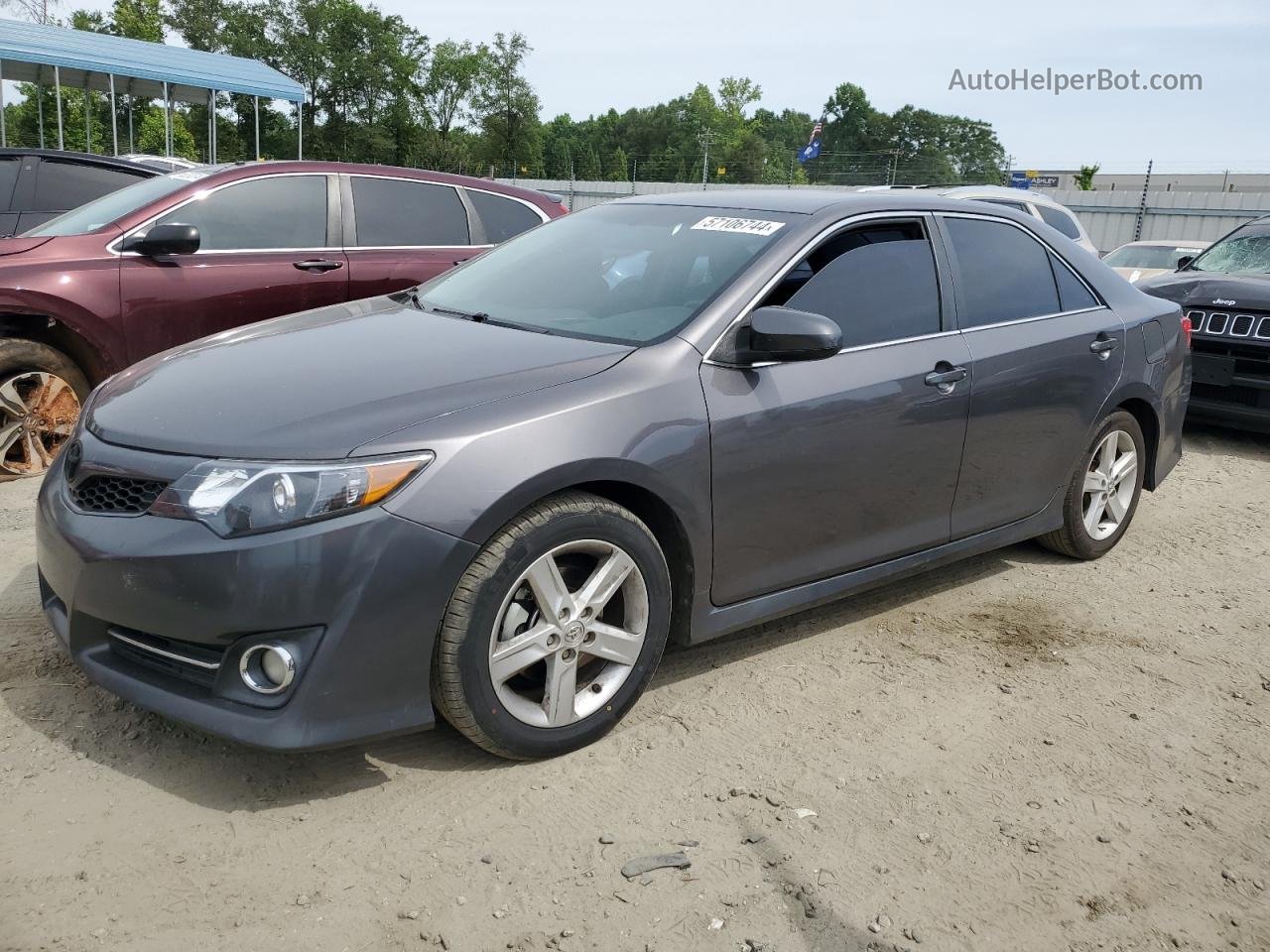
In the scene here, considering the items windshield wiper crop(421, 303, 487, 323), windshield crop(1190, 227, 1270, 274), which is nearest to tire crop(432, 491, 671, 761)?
windshield wiper crop(421, 303, 487, 323)

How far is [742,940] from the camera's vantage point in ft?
7.79

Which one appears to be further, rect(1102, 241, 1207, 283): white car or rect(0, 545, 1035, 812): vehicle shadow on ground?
rect(1102, 241, 1207, 283): white car

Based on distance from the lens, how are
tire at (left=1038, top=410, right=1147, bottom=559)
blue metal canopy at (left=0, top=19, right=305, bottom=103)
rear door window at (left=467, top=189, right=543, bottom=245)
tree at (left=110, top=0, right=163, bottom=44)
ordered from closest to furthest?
tire at (left=1038, top=410, right=1147, bottom=559)
rear door window at (left=467, top=189, right=543, bottom=245)
blue metal canopy at (left=0, top=19, right=305, bottom=103)
tree at (left=110, top=0, right=163, bottom=44)

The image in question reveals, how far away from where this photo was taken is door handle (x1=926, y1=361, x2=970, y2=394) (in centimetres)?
387

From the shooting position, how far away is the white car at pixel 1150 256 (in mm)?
13117

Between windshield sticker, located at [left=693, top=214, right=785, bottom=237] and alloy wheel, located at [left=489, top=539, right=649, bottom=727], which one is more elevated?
windshield sticker, located at [left=693, top=214, right=785, bottom=237]

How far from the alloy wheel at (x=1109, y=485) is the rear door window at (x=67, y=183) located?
6.43m

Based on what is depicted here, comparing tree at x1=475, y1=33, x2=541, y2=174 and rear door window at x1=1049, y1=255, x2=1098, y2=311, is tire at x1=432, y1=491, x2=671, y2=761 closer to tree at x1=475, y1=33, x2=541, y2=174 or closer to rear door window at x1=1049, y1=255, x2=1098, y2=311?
rear door window at x1=1049, y1=255, x2=1098, y2=311

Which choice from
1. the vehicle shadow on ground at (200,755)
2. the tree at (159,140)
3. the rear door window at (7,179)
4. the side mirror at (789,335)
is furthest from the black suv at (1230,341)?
the tree at (159,140)

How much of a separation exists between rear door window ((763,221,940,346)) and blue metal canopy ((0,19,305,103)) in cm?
2238

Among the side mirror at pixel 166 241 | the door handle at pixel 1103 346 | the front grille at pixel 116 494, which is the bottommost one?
the front grille at pixel 116 494

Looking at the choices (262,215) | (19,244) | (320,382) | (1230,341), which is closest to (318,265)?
(262,215)

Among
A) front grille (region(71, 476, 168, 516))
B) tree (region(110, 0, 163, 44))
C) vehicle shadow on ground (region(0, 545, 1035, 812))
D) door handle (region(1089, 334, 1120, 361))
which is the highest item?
tree (region(110, 0, 163, 44))

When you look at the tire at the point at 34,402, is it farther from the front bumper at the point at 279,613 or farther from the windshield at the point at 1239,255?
Answer: the windshield at the point at 1239,255
